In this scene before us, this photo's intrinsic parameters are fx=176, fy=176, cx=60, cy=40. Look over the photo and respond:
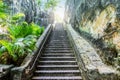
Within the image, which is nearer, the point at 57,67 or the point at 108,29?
the point at 108,29

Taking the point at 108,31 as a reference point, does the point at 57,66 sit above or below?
below

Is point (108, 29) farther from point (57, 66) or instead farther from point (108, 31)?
point (57, 66)

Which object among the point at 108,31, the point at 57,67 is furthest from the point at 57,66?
the point at 108,31

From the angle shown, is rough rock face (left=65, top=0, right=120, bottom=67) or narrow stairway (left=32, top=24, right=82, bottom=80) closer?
rough rock face (left=65, top=0, right=120, bottom=67)

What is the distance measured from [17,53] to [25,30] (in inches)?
64.5

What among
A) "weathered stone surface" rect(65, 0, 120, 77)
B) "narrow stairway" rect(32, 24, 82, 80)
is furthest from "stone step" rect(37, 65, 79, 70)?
"weathered stone surface" rect(65, 0, 120, 77)

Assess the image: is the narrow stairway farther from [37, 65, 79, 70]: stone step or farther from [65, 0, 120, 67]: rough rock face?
[65, 0, 120, 67]: rough rock face

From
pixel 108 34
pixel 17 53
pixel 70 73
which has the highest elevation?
pixel 108 34

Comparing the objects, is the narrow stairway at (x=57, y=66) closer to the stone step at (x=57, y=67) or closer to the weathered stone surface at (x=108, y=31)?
A: the stone step at (x=57, y=67)

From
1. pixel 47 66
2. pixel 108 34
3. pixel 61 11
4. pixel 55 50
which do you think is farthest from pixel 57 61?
pixel 61 11

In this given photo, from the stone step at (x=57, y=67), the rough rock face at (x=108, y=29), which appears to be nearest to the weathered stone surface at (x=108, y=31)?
the rough rock face at (x=108, y=29)

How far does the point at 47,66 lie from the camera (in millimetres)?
6746

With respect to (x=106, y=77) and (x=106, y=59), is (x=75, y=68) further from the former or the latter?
(x=106, y=77)

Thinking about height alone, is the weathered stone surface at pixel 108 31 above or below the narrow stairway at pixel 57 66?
above
